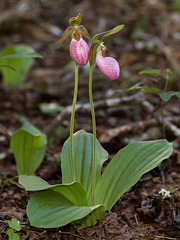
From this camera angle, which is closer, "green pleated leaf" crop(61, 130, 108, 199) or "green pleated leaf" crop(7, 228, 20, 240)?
"green pleated leaf" crop(7, 228, 20, 240)

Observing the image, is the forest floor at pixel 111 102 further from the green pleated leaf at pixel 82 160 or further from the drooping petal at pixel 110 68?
the drooping petal at pixel 110 68

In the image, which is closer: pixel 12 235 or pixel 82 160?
pixel 12 235

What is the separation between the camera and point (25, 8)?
514 cm

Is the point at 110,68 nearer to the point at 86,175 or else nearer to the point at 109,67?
the point at 109,67

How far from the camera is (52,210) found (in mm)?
1423

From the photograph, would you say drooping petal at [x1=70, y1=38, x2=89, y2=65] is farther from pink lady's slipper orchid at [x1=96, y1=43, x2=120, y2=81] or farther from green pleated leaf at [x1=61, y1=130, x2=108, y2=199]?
green pleated leaf at [x1=61, y1=130, x2=108, y2=199]

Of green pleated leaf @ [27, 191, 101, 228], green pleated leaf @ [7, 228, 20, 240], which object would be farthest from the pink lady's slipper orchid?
green pleated leaf @ [7, 228, 20, 240]

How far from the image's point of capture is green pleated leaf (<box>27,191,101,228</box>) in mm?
1350

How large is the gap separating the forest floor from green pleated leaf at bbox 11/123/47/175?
105mm

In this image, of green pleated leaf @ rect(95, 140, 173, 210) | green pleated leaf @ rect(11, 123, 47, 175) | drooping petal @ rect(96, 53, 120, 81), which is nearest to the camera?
drooping petal @ rect(96, 53, 120, 81)

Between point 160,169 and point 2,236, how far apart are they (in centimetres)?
110

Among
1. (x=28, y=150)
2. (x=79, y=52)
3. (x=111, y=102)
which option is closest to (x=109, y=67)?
(x=79, y=52)

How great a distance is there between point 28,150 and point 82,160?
24.3 inches

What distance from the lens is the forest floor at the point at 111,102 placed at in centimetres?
160
